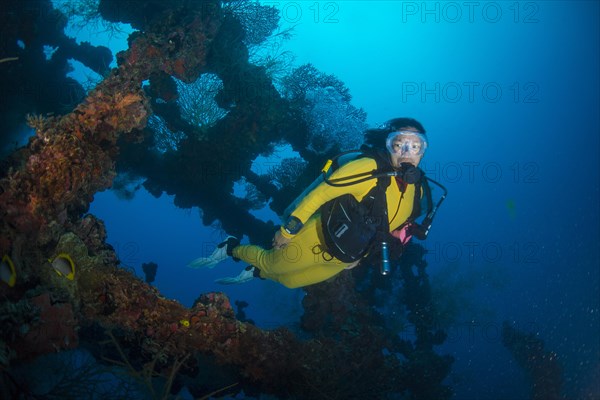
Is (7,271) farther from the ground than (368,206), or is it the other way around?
(368,206)

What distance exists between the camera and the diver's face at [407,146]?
16.3ft

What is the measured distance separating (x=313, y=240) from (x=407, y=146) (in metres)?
2.01

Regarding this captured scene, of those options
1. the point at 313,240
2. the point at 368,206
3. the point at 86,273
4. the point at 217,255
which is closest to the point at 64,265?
the point at 86,273

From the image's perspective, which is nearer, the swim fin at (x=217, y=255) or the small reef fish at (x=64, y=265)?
the small reef fish at (x=64, y=265)

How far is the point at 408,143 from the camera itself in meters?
4.96

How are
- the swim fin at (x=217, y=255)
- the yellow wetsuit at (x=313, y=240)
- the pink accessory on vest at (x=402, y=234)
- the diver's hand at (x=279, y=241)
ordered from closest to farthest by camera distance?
the yellow wetsuit at (x=313, y=240), the diver's hand at (x=279, y=241), the pink accessory on vest at (x=402, y=234), the swim fin at (x=217, y=255)

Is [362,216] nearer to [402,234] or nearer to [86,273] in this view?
[402,234]

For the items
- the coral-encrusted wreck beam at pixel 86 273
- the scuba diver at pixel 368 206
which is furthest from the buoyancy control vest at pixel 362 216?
the coral-encrusted wreck beam at pixel 86 273

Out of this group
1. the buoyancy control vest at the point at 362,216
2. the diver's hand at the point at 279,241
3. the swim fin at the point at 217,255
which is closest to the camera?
the buoyancy control vest at the point at 362,216

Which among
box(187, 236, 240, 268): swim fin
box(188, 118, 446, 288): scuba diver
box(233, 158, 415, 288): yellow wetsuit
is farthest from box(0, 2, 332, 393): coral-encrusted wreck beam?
box(187, 236, 240, 268): swim fin

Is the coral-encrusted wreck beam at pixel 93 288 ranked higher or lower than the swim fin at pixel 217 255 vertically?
lower

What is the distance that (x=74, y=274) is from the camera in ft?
14.0

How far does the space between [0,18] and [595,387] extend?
24.9 meters

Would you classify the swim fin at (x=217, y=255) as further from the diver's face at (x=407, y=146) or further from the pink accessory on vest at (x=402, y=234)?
the diver's face at (x=407, y=146)
